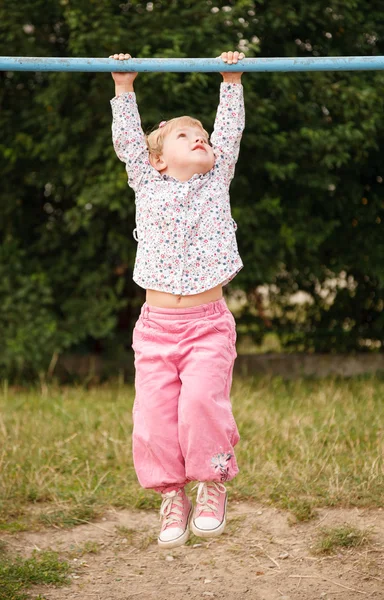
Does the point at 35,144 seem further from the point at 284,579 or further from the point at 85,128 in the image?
the point at 284,579

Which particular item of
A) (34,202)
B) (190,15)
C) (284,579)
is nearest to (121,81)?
(284,579)

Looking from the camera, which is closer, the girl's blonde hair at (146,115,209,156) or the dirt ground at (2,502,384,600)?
the girl's blonde hair at (146,115,209,156)

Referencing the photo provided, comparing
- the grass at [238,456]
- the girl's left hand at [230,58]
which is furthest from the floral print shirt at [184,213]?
the grass at [238,456]

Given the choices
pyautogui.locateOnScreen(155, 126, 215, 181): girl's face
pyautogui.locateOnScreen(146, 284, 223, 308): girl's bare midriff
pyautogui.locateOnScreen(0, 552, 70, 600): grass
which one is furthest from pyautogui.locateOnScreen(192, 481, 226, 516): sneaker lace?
pyautogui.locateOnScreen(155, 126, 215, 181): girl's face

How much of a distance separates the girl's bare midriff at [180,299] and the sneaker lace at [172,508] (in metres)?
0.68

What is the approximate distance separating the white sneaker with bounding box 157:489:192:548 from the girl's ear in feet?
3.96

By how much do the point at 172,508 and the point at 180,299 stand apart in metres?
0.76

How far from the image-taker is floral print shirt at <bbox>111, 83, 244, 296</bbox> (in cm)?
325

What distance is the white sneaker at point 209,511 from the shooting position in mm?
3125

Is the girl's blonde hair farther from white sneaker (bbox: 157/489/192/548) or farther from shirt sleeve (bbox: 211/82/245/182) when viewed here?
white sneaker (bbox: 157/489/192/548)

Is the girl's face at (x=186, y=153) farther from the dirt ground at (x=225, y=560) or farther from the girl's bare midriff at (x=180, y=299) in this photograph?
the dirt ground at (x=225, y=560)

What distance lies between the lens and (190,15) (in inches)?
230

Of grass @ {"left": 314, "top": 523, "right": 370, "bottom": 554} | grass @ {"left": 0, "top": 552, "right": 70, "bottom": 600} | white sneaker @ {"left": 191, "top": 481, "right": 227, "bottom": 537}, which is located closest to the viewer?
white sneaker @ {"left": 191, "top": 481, "right": 227, "bottom": 537}

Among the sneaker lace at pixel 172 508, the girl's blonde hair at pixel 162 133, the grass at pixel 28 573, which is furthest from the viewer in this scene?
the grass at pixel 28 573
